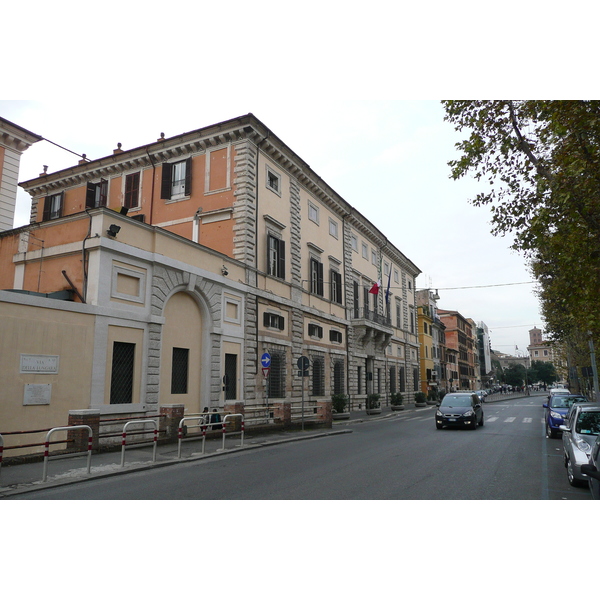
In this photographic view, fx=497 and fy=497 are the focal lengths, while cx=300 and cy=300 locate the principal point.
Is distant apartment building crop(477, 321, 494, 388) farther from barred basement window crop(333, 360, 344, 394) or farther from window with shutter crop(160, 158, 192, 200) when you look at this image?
window with shutter crop(160, 158, 192, 200)

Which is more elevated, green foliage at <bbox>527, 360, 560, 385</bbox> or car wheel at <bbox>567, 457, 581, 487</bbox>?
green foliage at <bbox>527, 360, 560, 385</bbox>

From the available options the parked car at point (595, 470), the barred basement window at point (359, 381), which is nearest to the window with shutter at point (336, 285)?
the barred basement window at point (359, 381)

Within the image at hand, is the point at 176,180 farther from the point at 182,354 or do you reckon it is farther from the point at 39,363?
the point at 39,363

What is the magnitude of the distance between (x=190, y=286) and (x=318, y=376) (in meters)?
12.9

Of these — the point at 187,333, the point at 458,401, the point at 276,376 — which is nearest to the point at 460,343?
the point at 458,401

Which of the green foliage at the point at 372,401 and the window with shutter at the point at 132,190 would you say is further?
the green foliage at the point at 372,401

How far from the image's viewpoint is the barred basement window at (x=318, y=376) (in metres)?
28.5

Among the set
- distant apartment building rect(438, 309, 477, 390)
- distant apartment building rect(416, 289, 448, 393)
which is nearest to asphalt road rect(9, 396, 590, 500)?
distant apartment building rect(416, 289, 448, 393)

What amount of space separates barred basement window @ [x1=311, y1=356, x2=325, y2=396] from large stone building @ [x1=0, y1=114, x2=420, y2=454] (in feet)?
0.39

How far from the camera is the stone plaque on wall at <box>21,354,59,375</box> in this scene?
1228cm

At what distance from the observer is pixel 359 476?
32.0ft

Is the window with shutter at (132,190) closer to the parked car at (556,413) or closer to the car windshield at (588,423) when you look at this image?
the parked car at (556,413)

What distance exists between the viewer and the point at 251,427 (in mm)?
18391

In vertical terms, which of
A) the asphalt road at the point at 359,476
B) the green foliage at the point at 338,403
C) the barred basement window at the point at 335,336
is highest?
the barred basement window at the point at 335,336
